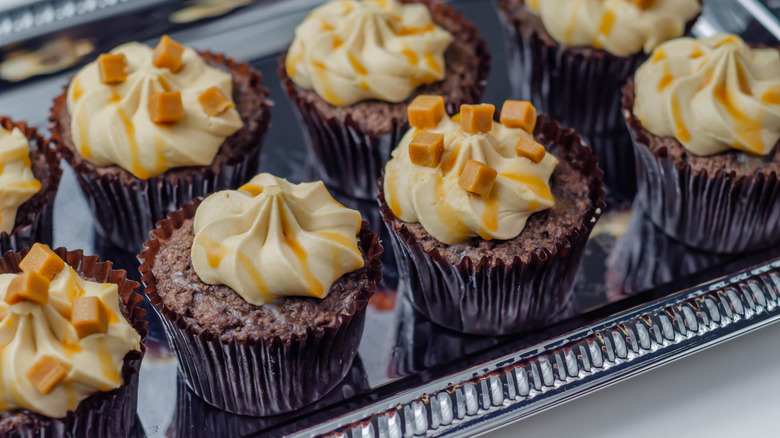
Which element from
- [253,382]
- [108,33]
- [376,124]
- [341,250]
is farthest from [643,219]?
[108,33]

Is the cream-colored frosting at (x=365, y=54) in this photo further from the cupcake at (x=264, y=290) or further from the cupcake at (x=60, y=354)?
the cupcake at (x=60, y=354)

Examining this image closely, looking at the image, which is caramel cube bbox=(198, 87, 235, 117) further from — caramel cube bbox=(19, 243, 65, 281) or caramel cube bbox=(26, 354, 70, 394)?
caramel cube bbox=(26, 354, 70, 394)

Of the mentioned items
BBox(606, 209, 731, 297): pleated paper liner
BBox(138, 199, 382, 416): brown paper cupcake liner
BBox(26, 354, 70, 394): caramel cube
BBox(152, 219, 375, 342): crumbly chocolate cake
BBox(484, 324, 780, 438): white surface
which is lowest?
BBox(484, 324, 780, 438): white surface

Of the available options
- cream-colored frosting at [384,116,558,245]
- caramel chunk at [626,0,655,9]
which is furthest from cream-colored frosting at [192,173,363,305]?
caramel chunk at [626,0,655,9]

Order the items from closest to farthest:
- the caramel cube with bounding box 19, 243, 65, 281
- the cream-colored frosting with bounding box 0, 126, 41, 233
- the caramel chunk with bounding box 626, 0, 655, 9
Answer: the caramel cube with bounding box 19, 243, 65, 281 < the cream-colored frosting with bounding box 0, 126, 41, 233 < the caramel chunk with bounding box 626, 0, 655, 9

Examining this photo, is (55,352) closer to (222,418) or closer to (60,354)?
(60,354)

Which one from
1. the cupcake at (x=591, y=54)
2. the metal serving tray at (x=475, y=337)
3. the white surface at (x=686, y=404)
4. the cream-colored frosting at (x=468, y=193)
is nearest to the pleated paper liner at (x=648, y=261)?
the metal serving tray at (x=475, y=337)
